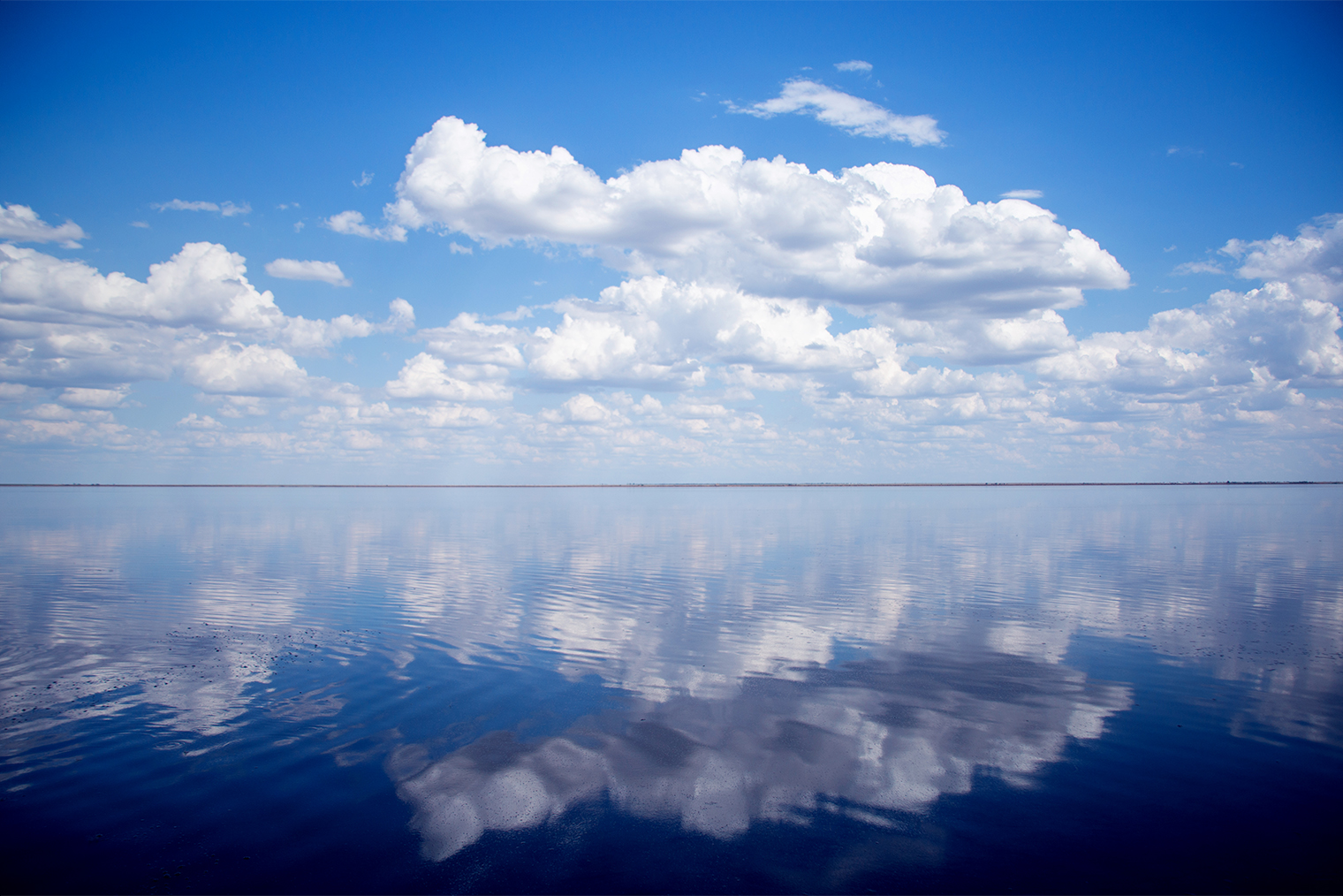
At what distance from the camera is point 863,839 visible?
417 inches

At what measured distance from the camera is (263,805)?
11.5m

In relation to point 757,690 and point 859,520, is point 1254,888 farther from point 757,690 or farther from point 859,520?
point 859,520

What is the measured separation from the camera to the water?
33.0 ft

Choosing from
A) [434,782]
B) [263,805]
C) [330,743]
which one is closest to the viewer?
[263,805]

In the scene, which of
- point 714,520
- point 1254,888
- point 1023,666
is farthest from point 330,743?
point 714,520

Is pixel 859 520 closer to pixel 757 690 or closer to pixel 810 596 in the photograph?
pixel 810 596

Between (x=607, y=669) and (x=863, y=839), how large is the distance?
10.0 meters

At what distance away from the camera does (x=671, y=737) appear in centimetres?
1459

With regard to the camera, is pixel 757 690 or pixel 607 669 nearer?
pixel 757 690

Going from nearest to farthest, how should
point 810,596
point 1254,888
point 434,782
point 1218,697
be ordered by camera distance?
point 1254,888, point 434,782, point 1218,697, point 810,596

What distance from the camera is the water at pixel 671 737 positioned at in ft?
33.0

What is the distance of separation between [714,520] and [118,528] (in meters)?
57.9

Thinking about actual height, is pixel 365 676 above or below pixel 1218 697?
below

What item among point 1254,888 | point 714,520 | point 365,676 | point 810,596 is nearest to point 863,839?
point 1254,888
